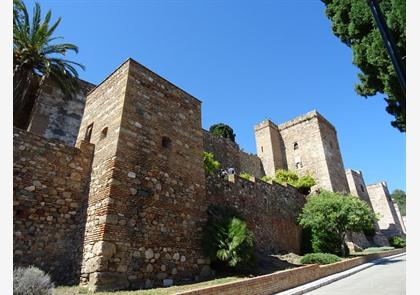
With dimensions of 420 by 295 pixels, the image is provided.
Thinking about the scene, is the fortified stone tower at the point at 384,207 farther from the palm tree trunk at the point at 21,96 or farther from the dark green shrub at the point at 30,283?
the dark green shrub at the point at 30,283

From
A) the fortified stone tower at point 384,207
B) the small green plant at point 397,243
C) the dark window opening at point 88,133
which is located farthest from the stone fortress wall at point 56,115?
the fortified stone tower at point 384,207

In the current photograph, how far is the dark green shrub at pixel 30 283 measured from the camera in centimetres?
518

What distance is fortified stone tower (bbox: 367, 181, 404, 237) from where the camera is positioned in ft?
141

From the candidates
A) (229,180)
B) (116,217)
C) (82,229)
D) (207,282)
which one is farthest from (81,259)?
(229,180)

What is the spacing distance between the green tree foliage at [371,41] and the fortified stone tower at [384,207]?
127ft

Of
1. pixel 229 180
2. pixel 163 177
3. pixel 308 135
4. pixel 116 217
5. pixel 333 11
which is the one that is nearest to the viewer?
pixel 116 217

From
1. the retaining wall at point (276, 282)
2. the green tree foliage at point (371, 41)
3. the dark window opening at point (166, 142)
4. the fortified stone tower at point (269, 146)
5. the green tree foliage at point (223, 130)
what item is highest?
the green tree foliage at point (223, 130)

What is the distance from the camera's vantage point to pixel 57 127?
1653 cm

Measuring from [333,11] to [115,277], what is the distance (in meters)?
11.4

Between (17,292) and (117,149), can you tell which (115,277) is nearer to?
(17,292)

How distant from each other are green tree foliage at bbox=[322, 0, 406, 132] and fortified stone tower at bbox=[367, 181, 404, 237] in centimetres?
3874

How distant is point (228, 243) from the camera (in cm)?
948

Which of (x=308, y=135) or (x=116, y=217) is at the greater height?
(x=308, y=135)

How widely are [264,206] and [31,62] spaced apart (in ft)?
46.3
